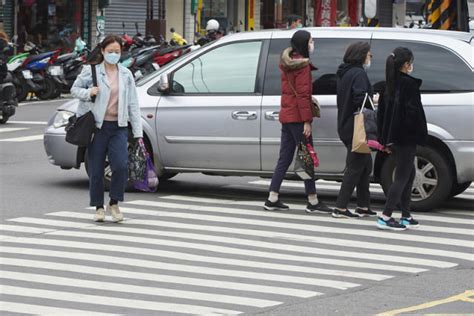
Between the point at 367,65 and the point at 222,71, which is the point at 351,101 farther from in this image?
the point at 222,71

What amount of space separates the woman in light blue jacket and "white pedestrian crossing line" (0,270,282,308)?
2.40 m

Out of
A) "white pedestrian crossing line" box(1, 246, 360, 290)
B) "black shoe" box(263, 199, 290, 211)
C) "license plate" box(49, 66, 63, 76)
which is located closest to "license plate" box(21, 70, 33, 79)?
"license plate" box(49, 66, 63, 76)

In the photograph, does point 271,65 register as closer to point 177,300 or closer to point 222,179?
point 222,179

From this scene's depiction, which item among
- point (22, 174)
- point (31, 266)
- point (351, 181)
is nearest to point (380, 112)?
point (351, 181)

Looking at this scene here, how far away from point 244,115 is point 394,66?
2052 millimetres

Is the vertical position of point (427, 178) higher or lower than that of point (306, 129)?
lower

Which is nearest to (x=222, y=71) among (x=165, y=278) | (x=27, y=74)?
(x=165, y=278)

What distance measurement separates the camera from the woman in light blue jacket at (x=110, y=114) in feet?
36.7

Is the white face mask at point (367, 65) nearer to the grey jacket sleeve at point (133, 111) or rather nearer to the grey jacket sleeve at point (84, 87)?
the grey jacket sleeve at point (133, 111)

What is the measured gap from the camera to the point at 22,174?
14844 mm

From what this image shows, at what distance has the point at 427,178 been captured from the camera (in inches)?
476

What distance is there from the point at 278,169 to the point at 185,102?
1.48m

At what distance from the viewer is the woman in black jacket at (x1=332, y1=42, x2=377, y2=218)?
11516 mm

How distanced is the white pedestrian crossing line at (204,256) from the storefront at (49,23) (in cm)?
2379
